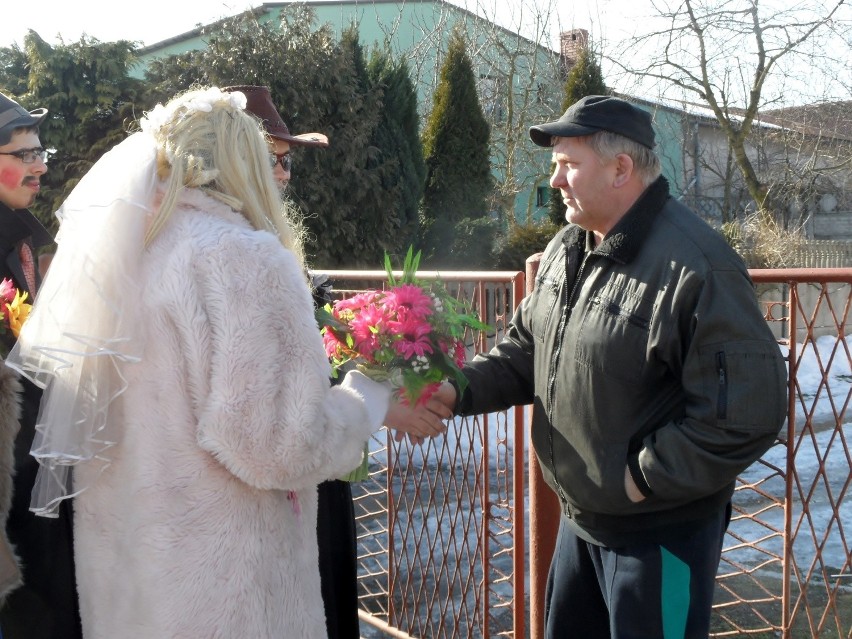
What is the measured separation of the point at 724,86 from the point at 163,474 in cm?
1902

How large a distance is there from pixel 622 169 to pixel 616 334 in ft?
1.56

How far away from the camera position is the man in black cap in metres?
2.03

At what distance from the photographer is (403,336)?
2381 mm

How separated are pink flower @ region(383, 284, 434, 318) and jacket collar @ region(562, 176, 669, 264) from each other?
0.51m

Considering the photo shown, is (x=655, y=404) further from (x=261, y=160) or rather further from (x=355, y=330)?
(x=261, y=160)

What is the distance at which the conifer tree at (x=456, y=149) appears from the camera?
14633mm

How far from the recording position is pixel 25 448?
7.31 ft

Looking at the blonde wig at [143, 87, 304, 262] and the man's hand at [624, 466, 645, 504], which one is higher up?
the blonde wig at [143, 87, 304, 262]

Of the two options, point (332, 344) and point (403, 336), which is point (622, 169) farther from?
point (332, 344)

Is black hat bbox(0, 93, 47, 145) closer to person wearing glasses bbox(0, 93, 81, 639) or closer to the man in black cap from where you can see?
person wearing glasses bbox(0, 93, 81, 639)

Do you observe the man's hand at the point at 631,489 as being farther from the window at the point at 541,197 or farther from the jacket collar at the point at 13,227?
the window at the point at 541,197

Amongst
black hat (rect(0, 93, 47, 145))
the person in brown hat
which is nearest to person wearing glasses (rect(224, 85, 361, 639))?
the person in brown hat

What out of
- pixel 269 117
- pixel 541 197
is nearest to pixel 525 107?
pixel 541 197

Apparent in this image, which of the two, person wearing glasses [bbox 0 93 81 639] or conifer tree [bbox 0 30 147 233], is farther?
conifer tree [bbox 0 30 147 233]
